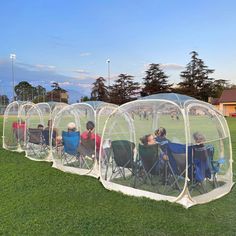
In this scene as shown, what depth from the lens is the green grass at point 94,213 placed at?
16.6ft

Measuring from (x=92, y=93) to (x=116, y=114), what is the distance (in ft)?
224

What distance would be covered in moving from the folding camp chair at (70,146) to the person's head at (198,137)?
3.50m

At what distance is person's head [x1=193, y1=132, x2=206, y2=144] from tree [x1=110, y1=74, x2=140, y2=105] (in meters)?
61.0

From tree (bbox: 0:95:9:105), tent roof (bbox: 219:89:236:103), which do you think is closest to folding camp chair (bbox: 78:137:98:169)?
tree (bbox: 0:95:9:105)

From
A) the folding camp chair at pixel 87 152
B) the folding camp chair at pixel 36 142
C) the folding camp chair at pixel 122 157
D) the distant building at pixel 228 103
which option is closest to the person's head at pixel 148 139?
the folding camp chair at pixel 122 157

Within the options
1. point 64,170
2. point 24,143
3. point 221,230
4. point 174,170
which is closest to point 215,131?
point 174,170

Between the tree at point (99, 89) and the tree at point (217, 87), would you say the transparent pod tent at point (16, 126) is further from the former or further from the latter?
the tree at point (217, 87)

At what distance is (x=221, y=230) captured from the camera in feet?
16.6

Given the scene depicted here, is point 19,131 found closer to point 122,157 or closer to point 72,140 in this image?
point 72,140

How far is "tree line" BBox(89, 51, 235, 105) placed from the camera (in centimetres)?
7041

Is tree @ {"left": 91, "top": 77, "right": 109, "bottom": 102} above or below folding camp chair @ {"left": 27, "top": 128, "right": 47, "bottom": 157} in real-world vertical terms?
above

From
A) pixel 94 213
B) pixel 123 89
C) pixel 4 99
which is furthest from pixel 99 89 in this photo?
pixel 94 213

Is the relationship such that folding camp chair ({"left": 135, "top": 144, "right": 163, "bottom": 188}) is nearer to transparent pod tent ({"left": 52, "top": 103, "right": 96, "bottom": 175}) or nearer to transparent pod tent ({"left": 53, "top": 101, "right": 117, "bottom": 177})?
transparent pod tent ({"left": 53, "top": 101, "right": 117, "bottom": 177})

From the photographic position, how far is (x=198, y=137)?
6734 mm
